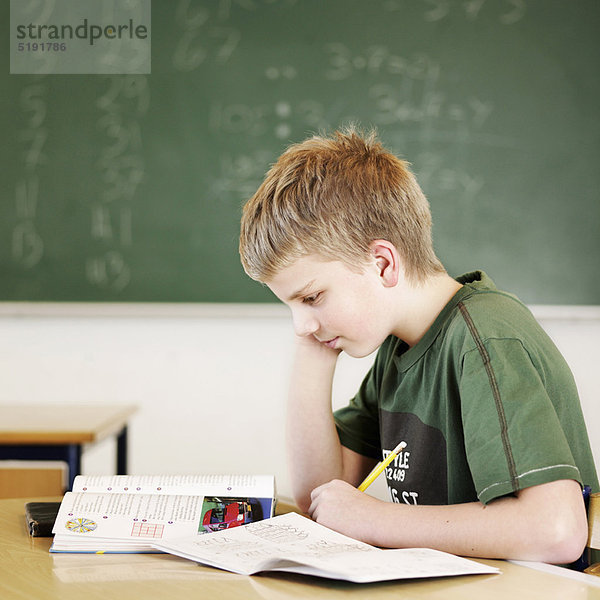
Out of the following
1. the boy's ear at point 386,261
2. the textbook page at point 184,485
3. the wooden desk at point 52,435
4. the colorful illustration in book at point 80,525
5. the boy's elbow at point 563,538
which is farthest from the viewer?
the wooden desk at point 52,435

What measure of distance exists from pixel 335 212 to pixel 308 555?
0.52 metres

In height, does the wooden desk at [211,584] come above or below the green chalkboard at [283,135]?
below

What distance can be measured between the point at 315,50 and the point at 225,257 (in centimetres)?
81

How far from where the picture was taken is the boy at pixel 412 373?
92 cm

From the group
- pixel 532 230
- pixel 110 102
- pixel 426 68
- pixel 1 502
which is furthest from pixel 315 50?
pixel 1 502

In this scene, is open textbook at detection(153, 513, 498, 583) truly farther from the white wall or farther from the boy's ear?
the white wall

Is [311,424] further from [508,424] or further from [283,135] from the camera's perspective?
[283,135]

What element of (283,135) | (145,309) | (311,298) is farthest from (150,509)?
(283,135)

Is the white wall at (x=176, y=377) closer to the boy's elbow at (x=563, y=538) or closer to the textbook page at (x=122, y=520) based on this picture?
the textbook page at (x=122, y=520)

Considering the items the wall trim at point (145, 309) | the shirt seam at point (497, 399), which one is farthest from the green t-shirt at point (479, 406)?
the wall trim at point (145, 309)

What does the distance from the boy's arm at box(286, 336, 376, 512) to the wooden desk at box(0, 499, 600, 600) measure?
1.65 feet

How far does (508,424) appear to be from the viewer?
95 centimetres

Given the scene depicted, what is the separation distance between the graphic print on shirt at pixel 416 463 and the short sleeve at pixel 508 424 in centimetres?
18

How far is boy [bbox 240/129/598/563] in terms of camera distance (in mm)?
924
